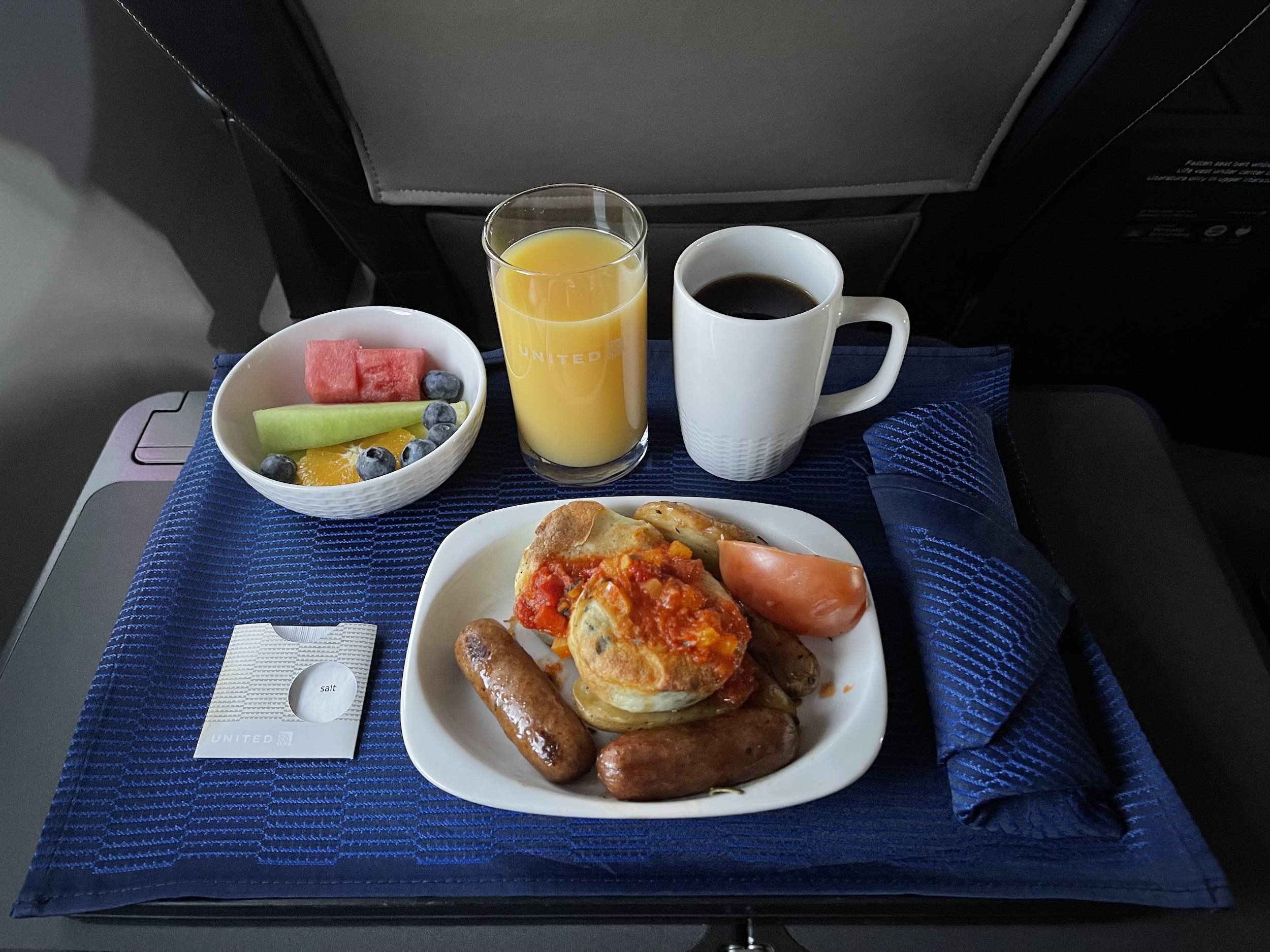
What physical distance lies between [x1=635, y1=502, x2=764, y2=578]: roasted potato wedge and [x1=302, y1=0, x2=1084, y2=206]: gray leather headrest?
1.55 ft

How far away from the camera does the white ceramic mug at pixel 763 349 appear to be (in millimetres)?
898

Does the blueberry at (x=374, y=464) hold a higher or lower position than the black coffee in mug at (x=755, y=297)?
lower

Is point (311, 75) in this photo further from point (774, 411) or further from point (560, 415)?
point (774, 411)

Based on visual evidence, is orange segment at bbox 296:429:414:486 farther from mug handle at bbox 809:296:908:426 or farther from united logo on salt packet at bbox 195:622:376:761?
mug handle at bbox 809:296:908:426

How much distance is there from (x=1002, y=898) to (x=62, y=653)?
1.10m

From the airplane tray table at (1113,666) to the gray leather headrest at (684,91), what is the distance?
1.47 ft

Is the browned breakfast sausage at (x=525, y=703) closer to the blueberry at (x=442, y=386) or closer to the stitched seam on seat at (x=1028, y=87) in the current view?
the blueberry at (x=442, y=386)

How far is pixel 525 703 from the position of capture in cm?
81

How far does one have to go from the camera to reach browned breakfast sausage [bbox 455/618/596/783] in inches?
31.2

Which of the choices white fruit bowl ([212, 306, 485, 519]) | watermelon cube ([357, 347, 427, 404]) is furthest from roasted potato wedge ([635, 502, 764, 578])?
watermelon cube ([357, 347, 427, 404])

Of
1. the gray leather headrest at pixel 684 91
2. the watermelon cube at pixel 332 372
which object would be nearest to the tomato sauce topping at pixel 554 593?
the watermelon cube at pixel 332 372

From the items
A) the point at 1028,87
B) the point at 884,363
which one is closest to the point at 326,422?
the point at 884,363

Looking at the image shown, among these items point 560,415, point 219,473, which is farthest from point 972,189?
point 219,473

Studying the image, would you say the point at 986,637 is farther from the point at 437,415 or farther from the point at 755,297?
the point at 437,415
